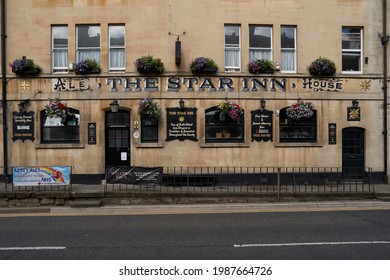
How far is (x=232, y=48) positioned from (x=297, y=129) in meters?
4.40

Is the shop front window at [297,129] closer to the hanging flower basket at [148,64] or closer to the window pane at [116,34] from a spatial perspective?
the hanging flower basket at [148,64]

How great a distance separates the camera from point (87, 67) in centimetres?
1381

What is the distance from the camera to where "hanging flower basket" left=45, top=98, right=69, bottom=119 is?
1352 centimetres

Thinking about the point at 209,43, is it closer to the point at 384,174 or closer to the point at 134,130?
the point at 134,130

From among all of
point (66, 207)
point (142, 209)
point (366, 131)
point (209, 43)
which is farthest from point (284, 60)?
point (66, 207)

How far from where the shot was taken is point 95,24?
565 inches

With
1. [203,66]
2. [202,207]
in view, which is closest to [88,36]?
[203,66]

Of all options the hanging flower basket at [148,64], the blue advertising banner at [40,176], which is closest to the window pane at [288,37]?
the hanging flower basket at [148,64]

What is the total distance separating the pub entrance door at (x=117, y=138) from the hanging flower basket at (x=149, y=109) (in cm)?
95

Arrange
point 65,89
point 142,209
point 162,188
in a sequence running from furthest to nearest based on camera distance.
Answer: point 65,89, point 162,188, point 142,209

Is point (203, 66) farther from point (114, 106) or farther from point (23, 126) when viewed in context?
point (23, 126)

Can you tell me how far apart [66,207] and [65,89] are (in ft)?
18.7

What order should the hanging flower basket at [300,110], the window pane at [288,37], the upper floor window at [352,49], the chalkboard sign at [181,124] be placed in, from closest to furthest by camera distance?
1. the hanging flower basket at [300,110]
2. the chalkboard sign at [181,124]
3. the window pane at [288,37]
4. the upper floor window at [352,49]

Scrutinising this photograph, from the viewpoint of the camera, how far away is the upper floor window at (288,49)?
14672mm
